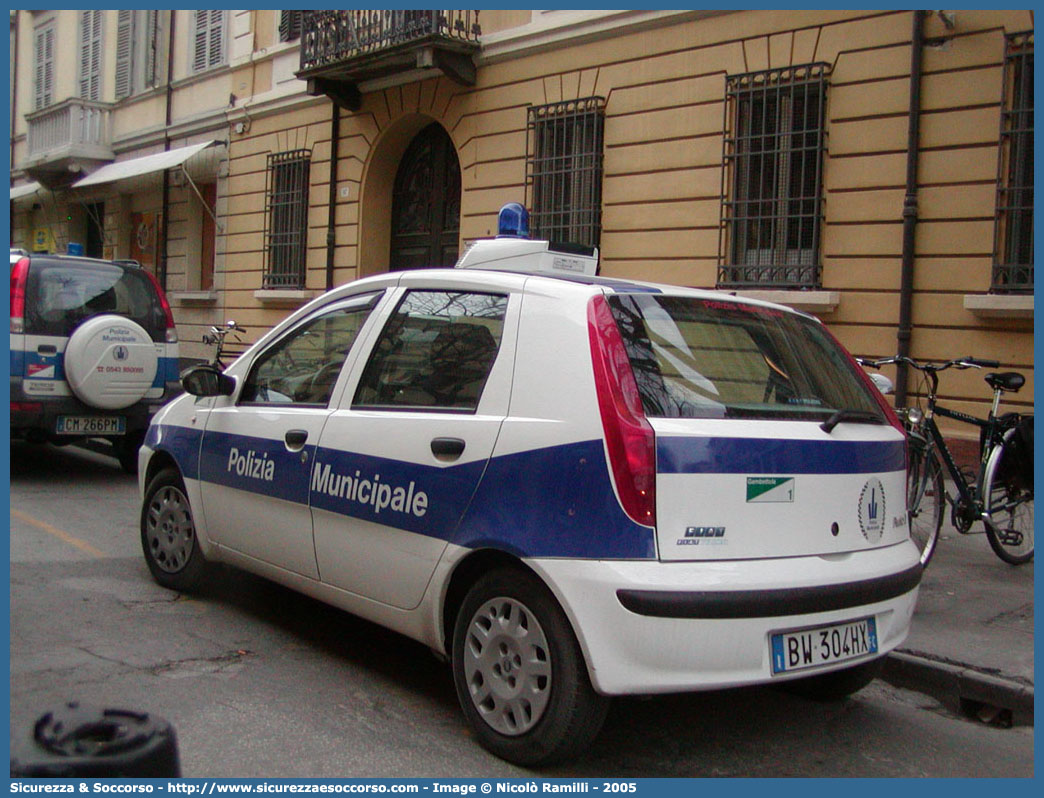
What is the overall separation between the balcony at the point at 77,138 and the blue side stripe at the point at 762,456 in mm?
21996

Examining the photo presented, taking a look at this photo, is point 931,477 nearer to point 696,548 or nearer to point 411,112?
point 696,548

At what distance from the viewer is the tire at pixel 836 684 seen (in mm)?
4215

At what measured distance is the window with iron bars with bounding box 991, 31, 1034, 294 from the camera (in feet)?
29.8

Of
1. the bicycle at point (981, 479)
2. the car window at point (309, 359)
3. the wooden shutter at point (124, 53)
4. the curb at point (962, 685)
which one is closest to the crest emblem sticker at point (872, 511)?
the curb at point (962, 685)

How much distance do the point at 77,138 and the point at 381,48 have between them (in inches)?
438

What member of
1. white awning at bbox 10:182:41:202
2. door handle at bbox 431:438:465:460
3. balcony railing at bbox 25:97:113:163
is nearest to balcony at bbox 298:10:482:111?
balcony railing at bbox 25:97:113:163

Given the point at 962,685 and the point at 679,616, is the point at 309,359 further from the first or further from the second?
the point at 962,685

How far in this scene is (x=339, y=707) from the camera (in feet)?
13.4

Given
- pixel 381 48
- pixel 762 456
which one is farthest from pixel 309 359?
pixel 381 48

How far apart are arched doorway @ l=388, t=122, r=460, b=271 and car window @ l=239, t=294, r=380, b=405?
402 inches

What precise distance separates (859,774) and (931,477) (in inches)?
120
